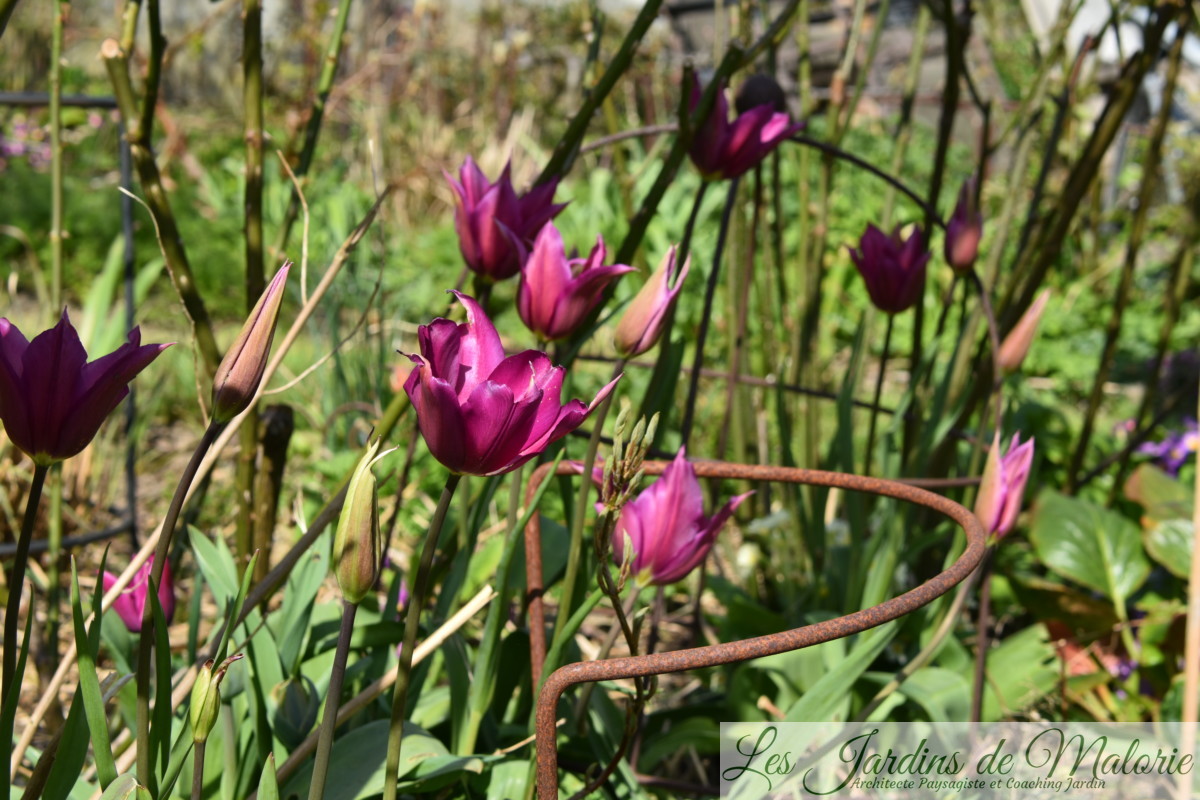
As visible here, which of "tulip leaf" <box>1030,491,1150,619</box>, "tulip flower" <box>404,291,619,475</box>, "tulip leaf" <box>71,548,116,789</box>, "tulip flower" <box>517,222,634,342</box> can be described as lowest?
"tulip leaf" <box>1030,491,1150,619</box>

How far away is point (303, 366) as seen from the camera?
3072 millimetres

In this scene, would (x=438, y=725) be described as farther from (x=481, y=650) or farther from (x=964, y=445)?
(x=964, y=445)

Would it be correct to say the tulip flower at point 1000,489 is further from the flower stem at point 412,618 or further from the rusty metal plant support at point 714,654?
the flower stem at point 412,618

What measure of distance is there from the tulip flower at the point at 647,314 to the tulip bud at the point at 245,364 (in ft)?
0.94

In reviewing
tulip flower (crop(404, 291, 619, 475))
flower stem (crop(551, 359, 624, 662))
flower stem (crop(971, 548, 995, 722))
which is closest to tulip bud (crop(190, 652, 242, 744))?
tulip flower (crop(404, 291, 619, 475))

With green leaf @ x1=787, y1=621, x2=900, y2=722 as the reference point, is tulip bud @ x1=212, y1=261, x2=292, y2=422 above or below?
above

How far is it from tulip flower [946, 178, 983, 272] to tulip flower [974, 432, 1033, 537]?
29 cm

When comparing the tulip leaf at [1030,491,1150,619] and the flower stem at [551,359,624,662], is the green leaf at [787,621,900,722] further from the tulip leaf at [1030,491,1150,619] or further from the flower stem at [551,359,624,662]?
the tulip leaf at [1030,491,1150,619]

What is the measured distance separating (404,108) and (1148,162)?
5.26 m

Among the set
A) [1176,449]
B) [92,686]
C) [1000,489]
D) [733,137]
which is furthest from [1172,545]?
[92,686]

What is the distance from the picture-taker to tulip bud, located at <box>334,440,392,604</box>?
20.4 inches

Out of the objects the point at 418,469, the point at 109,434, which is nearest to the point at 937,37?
the point at 418,469

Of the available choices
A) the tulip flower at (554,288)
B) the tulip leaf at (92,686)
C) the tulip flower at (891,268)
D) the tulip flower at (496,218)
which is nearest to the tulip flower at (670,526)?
the tulip flower at (554,288)

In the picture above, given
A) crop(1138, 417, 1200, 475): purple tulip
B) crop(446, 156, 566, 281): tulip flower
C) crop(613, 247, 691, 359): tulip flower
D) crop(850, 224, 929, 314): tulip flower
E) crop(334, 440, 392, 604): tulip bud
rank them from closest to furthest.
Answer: crop(334, 440, 392, 604): tulip bud → crop(613, 247, 691, 359): tulip flower → crop(446, 156, 566, 281): tulip flower → crop(850, 224, 929, 314): tulip flower → crop(1138, 417, 1200, 475): purple tulip
